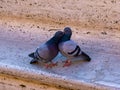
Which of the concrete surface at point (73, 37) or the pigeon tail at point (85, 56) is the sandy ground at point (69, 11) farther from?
the pigeon tail at point (85, 56)

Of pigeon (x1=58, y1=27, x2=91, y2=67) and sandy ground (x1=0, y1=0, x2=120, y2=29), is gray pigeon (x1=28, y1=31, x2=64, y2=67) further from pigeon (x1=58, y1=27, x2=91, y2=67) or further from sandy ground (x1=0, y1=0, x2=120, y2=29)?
sandy ground (x1=0, y1=0, x2=120, y2=29)

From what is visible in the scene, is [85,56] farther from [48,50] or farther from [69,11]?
[69,11]

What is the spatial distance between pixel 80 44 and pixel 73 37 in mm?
76

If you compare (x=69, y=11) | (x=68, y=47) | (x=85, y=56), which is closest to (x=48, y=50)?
(x=68, y=47)

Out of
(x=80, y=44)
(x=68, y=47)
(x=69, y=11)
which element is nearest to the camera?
(x=68, y=47)

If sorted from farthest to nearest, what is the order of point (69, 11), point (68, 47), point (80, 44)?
point (69, 11) < point (80, 44) < point (68, 47)

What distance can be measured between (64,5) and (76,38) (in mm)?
214

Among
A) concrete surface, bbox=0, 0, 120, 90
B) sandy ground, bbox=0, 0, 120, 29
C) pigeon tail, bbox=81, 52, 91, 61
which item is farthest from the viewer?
sandy ground, bbox=0, 0, 120, 29

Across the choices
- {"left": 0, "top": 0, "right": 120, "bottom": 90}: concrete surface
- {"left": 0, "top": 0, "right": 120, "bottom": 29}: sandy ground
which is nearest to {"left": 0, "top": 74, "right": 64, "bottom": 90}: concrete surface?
{"left": 0, "top": 0, "right": 120, "bottom": 90}: concrete surface

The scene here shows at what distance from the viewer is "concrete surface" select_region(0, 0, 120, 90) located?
4.53 feet

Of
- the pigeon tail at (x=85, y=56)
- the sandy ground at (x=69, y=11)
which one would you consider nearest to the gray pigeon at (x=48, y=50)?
the pigeon tail at (x=85, y=56)

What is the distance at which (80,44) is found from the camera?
1.68m

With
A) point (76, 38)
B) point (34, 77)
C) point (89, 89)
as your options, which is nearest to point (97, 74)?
point (89, 89)

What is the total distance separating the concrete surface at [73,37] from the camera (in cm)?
138
